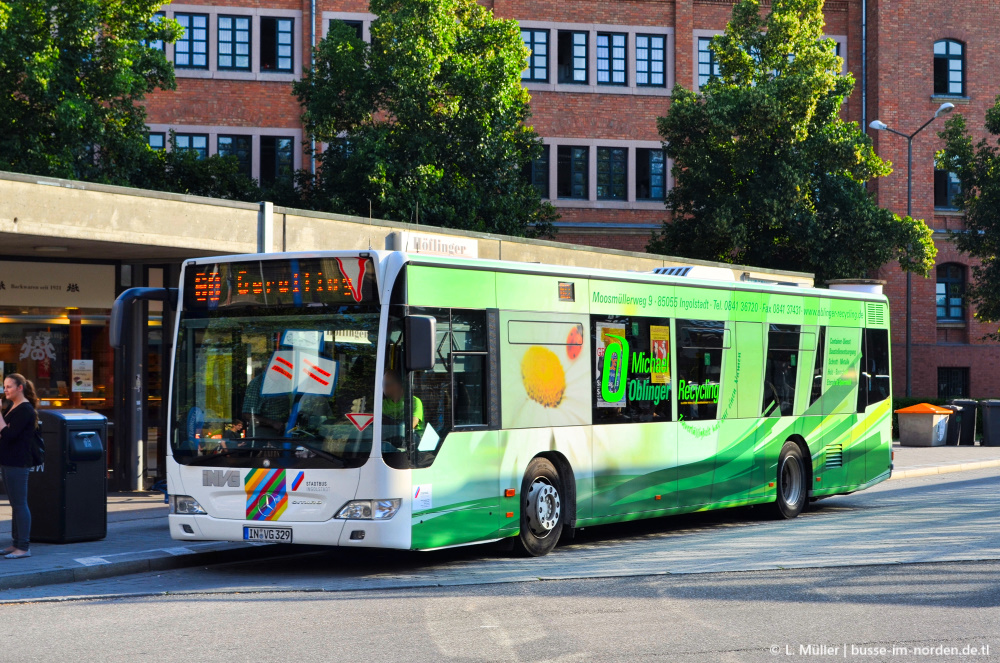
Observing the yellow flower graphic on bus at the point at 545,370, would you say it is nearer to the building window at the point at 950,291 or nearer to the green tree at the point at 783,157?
the green tree at the point at 783,157

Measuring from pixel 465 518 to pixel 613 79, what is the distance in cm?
3146

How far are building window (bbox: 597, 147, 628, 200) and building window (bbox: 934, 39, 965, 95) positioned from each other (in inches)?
469

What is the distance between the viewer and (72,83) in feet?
90.2

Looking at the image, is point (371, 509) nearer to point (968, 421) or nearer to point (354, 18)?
point (968, 421)

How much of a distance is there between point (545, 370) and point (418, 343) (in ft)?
6.71

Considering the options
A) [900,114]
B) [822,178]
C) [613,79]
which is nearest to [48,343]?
[822,178]

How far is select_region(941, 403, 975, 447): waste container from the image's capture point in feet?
103

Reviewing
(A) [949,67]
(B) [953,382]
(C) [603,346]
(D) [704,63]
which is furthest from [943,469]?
(A) [949,67]

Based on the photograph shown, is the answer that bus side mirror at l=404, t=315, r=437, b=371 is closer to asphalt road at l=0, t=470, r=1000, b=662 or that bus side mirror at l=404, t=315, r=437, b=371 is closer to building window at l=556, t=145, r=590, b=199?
asphalt road at l=0, t=470, r=1000, b=662

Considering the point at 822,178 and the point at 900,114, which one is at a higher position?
the point at 900,114

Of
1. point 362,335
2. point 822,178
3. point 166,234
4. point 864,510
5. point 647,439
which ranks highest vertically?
point 822,178

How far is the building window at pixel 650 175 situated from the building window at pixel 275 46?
454 inches

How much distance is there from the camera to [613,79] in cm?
4056

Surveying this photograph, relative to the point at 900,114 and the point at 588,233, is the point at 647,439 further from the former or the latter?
the point at 900,114
